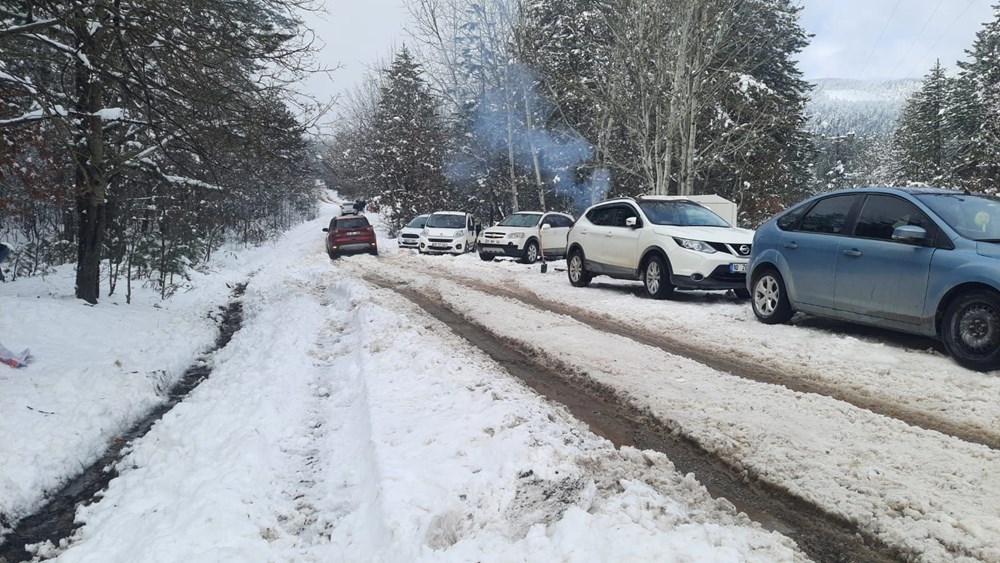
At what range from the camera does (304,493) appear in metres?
3.71

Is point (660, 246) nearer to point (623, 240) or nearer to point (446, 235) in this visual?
point (623, 240)

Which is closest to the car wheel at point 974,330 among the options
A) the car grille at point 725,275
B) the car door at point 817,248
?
the car door at point 817,248

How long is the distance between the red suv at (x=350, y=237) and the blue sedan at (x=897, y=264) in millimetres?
17577

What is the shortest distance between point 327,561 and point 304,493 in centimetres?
85

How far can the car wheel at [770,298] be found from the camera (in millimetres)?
7566

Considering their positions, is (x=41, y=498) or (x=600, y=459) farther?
(x=41, y=498)

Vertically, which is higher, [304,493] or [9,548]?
[304,493]

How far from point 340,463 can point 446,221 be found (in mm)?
19991

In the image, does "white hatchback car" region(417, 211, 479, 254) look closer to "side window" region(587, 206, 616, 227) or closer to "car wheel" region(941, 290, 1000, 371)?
"side window" region(587, 206, 616, 227)

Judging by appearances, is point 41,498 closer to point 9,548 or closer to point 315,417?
point 9,548

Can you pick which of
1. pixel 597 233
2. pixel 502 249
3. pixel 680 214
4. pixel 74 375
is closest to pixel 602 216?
pixel 597 233

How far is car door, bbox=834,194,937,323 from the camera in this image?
5703 millimetres

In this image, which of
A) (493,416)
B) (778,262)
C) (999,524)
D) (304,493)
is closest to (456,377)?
(493,416)

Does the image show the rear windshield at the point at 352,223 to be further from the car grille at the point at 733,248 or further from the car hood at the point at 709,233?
the car grille at the point at 733,248
